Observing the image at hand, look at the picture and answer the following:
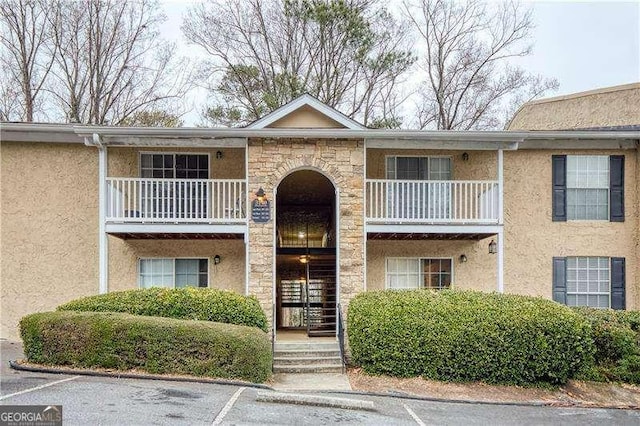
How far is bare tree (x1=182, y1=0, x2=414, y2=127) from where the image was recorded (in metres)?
24.4

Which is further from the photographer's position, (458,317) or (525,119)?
(525,119)

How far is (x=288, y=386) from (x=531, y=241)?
7526mm

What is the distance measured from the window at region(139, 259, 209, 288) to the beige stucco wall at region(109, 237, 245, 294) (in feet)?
0.46

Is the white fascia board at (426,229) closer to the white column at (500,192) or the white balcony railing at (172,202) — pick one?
the white column at (500,192)

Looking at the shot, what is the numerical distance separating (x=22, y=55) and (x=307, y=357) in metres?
20.9

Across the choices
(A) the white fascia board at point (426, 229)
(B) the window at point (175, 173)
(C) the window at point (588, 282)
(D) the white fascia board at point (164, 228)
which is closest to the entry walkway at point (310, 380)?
(A) the white fascia board at point (426, 229)

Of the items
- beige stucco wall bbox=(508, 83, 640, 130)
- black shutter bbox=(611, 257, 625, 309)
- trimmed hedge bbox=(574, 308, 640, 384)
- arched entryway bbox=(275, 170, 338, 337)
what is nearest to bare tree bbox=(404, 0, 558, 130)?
beige stucco wall bbox=(508, 83, 640, 130)

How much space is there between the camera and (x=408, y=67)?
25297 mm

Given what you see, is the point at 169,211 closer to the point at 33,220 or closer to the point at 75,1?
the point at 33,220

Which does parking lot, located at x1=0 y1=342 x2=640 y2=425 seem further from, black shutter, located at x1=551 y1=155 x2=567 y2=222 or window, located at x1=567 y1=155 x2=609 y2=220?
window, located at x1=567 y1=155 x2=609 y2=220

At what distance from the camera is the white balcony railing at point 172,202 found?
39.2 feet

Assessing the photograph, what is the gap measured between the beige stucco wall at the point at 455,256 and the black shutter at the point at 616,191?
10.5 feet

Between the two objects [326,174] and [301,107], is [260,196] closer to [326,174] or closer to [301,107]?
[326,174]

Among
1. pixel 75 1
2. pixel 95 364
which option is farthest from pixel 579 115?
pixel 75 1
